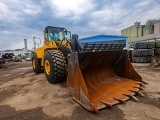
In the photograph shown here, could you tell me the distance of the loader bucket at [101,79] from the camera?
3.41 metres

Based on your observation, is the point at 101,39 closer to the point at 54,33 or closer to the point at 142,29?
the point at 54,33

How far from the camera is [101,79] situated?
4840mm

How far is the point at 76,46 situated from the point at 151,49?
9391 millimetres

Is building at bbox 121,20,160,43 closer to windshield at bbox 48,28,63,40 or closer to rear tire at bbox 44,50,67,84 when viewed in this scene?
windshield at bbox 48,28,63,40

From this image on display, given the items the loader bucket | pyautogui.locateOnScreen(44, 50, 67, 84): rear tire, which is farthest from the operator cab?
the loader bucket

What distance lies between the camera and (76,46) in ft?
15.9

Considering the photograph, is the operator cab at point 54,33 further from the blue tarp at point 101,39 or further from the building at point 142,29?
the building at point 142,29

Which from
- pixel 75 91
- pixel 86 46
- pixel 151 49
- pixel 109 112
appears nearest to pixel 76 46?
Answer: pixel 86 46

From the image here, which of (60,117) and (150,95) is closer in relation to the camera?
(60,117)

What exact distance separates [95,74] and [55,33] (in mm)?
3449

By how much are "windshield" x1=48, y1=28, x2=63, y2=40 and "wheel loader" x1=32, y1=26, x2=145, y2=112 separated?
1029 mm

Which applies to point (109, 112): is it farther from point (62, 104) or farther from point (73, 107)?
point (62, 104)

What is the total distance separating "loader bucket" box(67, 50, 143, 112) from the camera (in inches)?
134

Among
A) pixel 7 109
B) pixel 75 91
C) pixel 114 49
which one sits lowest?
pixel 7 109
